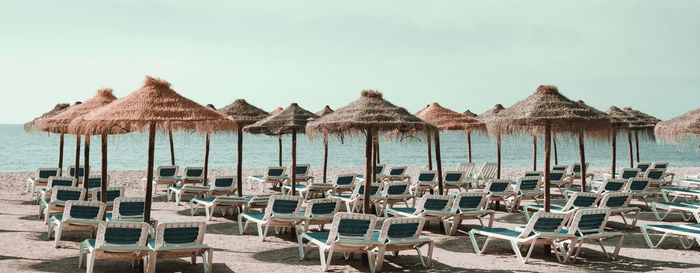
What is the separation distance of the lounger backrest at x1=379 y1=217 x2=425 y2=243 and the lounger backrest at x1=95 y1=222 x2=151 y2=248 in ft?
8.07

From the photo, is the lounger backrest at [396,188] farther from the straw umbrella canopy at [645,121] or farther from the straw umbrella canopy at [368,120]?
the straw umbrella canopy at [645,121]

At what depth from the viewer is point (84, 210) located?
7547 mm

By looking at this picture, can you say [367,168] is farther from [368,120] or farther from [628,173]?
[628,173]

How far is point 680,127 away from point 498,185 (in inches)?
143

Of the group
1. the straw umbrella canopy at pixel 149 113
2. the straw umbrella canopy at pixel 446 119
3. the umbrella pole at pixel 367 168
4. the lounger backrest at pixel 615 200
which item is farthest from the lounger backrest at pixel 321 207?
the straw umbrella canopy at pixel 446 119

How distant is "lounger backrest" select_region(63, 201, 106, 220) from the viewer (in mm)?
7438

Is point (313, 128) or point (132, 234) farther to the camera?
point (313, 128)

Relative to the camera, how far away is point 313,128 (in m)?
8.72

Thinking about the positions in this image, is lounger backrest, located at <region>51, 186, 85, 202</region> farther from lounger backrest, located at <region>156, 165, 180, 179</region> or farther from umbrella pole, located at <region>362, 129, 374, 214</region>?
lounger backrest, located at <region>156, 165, 180, 179</region>

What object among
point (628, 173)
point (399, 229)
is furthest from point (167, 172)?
point (628, 173)

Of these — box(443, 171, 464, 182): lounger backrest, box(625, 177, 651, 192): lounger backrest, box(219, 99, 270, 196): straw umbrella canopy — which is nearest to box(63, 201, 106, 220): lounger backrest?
box(219, 99, 270, 196): straw umbrella canopy

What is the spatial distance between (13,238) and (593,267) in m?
7.66

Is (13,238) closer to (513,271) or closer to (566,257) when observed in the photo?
(513,271)

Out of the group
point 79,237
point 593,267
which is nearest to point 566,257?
point 593,267
